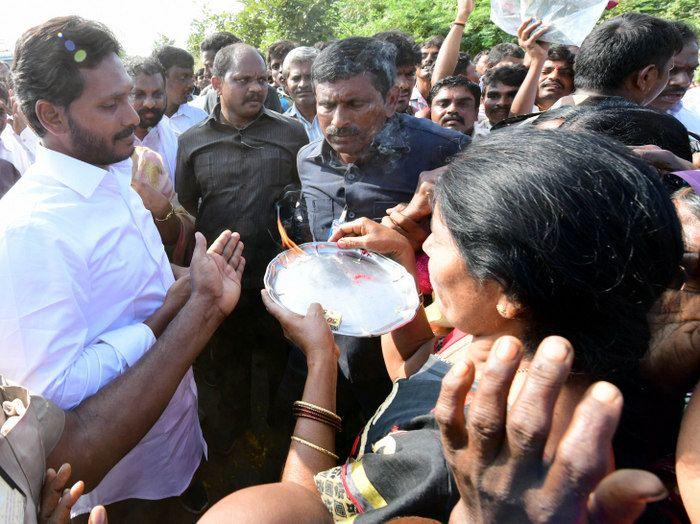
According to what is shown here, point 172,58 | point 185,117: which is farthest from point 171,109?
point 172,58

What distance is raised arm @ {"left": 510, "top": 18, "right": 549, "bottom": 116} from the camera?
12.2ft

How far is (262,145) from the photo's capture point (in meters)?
3.63

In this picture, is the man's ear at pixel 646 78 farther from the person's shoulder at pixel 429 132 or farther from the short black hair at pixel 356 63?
the short black hair at pixel 356 63

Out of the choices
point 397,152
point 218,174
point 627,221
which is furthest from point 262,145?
point 627,221

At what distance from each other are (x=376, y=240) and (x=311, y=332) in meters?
0.51

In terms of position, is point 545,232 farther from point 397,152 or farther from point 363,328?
point 397,152

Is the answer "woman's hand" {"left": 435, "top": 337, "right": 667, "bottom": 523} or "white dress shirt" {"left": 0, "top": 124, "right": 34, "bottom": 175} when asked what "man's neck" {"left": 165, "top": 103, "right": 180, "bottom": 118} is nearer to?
"white dress shirt" {"left": 0, "top": 124, "right": 34, "bottom": 175}

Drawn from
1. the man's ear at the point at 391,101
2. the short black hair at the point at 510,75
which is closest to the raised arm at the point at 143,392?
the man's ear at the point at 391,101

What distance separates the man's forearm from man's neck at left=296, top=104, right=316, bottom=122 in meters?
3.71

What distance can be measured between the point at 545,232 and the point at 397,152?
1883 millimetres

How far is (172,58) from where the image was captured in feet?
19.9

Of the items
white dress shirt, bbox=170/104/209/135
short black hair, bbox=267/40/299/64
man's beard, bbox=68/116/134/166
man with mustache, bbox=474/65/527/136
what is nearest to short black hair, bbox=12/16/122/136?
man's beard, bbox=68/116/134/166

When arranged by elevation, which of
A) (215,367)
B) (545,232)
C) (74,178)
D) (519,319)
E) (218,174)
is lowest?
(215,367)

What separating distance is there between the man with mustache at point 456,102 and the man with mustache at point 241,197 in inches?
51.0
